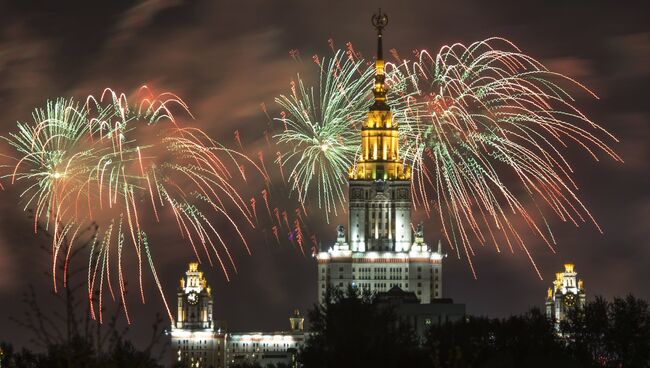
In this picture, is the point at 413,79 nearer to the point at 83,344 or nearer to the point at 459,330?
the point at 459,330

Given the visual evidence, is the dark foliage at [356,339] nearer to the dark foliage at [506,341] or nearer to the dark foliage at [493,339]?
the dark foliage at [493,339]

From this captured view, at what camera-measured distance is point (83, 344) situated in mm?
64500

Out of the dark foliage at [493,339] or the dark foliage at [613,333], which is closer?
the dark foliage at [493,339]

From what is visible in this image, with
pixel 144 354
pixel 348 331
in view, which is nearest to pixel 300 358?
pixel 348 331

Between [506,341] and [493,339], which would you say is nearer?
[506,341]

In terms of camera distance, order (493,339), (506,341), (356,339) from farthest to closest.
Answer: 1. (493,339)
2. (506,341)
3. (356,339)

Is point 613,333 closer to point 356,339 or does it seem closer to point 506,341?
point 506,341

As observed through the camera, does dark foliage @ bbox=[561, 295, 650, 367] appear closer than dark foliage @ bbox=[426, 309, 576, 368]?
No

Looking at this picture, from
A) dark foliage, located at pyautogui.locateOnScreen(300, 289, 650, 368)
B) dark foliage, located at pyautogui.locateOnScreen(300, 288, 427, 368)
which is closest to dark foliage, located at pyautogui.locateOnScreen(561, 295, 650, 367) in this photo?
dark foliage, located at pyautogui.locateOnScreen(300, 289, 650, 368)

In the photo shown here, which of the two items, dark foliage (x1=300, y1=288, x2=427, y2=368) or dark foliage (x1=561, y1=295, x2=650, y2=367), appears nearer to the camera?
dark foliage (x1=300, y1=288, x2=427, y2=368)

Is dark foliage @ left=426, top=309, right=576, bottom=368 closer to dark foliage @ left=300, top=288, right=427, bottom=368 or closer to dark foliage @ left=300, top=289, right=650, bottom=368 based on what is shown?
dark foliage @ left=300, top=289, right=650, bottom=368

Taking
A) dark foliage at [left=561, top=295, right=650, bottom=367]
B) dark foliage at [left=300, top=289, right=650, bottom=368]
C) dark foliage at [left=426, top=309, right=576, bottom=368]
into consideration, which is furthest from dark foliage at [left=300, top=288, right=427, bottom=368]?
dark foliage at [left=561, top=295, right=650, bottom=367]

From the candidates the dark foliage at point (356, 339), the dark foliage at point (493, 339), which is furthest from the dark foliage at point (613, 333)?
the dark foliage at point (356, 339)

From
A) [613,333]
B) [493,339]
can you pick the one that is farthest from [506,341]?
[613,333]
